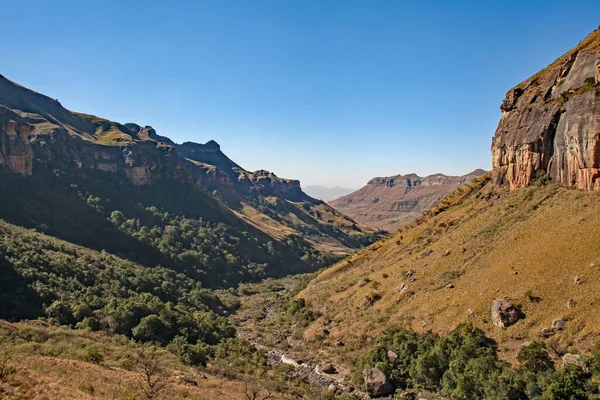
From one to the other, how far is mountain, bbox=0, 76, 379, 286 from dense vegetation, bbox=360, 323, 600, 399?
3364 inches

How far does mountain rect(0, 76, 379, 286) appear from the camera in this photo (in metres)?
111

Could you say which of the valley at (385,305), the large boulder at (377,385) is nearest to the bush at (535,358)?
the valley at (385,305)

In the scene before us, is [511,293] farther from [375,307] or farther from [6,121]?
[6,121]

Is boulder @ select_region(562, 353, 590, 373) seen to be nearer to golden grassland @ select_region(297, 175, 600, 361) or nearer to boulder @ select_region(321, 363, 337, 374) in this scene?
golden grassland @ select_region(297, 175, 600, 361)

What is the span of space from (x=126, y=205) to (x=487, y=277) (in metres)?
132

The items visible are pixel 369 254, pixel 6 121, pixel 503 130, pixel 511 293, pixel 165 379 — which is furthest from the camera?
pixel 6 121

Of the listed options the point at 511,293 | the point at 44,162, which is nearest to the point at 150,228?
the point at 44,162

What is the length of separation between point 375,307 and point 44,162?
421 ft

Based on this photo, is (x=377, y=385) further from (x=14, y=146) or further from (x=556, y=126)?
(x=14, y=146)

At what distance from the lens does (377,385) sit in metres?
41.8

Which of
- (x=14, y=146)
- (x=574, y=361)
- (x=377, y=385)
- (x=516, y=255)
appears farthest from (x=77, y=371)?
(x=14, y=146)

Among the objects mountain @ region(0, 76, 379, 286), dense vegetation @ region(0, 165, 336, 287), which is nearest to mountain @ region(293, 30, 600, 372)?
dense vegetation @ region(0, 165, 336, 287)

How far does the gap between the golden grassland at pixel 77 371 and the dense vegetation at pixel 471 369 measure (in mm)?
15524

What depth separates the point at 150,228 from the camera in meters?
140
